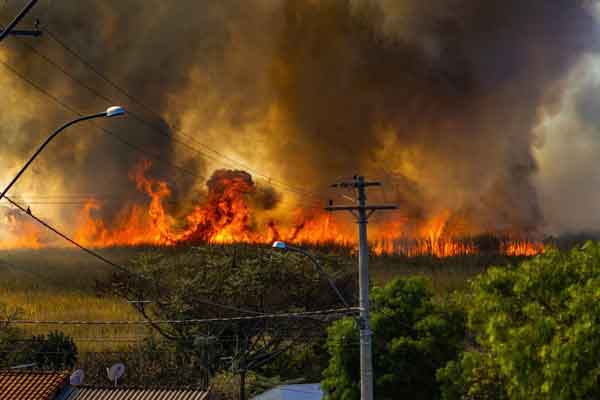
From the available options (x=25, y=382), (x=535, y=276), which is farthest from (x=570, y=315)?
(x=25, y=382)

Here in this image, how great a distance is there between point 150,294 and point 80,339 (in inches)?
606

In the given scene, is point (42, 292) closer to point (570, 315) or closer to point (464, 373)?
point (464, 373)

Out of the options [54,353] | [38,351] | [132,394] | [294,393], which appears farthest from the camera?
[54,353]

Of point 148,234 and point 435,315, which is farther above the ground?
point 148,234

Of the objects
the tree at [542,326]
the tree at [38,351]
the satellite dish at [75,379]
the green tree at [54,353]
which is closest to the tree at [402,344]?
the tree at [542,326]

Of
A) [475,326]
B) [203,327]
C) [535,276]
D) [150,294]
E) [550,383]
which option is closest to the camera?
[550,383]

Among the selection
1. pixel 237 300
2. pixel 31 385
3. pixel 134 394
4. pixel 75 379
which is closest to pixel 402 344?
pixel 134 394

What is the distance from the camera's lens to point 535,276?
121 ft

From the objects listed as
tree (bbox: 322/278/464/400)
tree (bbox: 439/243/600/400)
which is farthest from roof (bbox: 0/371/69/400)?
tree (bbox: 439/243/600/400)

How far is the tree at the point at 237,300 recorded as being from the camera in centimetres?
7788

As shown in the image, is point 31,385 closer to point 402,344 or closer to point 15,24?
point 402,344

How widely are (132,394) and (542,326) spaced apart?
18.8 meters

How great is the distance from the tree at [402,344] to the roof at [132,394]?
996 centimetres

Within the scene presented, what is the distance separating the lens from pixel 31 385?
44.8 meters
